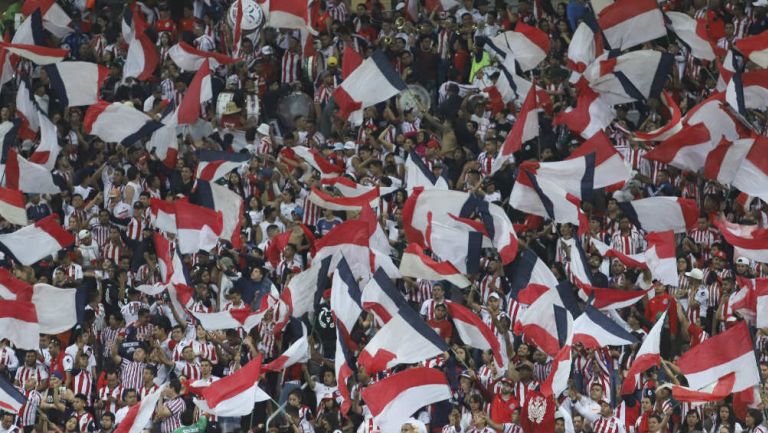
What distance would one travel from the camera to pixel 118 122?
27.4 meters

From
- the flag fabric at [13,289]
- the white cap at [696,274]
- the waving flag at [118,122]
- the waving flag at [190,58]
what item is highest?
the white cap at [696,274]

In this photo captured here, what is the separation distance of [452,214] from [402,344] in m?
3.03

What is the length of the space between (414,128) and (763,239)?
5.54 m

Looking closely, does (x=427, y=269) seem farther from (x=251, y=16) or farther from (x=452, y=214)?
(x=251, y=16)

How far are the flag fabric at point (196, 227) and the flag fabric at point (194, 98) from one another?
273 cm

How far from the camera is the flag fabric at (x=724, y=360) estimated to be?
69.7 feet

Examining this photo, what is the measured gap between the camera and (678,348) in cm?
2320

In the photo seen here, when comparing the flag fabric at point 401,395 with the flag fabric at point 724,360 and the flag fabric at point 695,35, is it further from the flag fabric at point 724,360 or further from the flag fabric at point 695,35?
the flag fabric at point 695,35

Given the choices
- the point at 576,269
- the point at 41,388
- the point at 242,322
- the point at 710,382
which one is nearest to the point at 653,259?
the point at 576,269

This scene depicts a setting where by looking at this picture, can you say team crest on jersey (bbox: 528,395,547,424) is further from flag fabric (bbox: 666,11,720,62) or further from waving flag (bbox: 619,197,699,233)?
flag fabric (bbox: 666,11,720,62)

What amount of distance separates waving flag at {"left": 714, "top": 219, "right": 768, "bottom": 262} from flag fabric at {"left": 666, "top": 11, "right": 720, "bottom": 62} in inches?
146

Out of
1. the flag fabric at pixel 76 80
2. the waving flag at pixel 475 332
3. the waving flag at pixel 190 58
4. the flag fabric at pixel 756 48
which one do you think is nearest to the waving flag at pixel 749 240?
the waving flag at pixel 475 332

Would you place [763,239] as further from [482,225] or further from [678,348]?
[482,225]

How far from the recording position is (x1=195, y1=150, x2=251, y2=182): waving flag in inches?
1030
